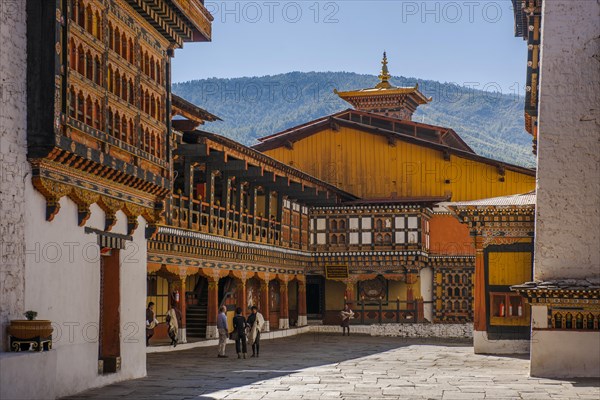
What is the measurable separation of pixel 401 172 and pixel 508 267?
54.5 feet

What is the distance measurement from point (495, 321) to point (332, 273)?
44.4 feet

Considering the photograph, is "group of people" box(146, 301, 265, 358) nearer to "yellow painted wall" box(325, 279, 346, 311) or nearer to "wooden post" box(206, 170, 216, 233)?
"wooden post" box(206, 170, 216, 233)

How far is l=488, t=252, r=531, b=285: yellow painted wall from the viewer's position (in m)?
25.2

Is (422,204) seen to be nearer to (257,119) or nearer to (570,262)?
(570,262)

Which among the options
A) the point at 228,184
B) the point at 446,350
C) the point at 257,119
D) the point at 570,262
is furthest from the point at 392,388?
the point at 257,119

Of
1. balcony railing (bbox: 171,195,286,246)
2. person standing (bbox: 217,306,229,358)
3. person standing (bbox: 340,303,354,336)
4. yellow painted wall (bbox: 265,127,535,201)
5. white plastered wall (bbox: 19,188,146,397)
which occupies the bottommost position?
person standing (bbox: 340,303,354,336)

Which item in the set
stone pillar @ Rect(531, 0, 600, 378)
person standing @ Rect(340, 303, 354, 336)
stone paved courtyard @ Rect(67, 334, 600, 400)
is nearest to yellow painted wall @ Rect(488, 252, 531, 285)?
stone paved courtyard @ Rect(67, 334, 600, 400)

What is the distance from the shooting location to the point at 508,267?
83.1 feet

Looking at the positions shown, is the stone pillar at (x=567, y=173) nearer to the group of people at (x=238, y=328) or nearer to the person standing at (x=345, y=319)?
the group of people at (x=238, y=328)

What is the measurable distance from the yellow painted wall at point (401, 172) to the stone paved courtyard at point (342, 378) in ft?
49.4

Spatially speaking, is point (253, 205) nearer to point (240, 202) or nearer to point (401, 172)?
point (240, 202)

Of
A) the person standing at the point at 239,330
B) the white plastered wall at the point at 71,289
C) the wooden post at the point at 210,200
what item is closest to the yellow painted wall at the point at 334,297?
the wooden post at the point at 210,200

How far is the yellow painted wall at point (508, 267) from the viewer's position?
82.5 feet

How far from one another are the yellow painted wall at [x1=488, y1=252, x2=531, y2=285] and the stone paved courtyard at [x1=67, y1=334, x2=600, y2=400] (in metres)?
2.08
